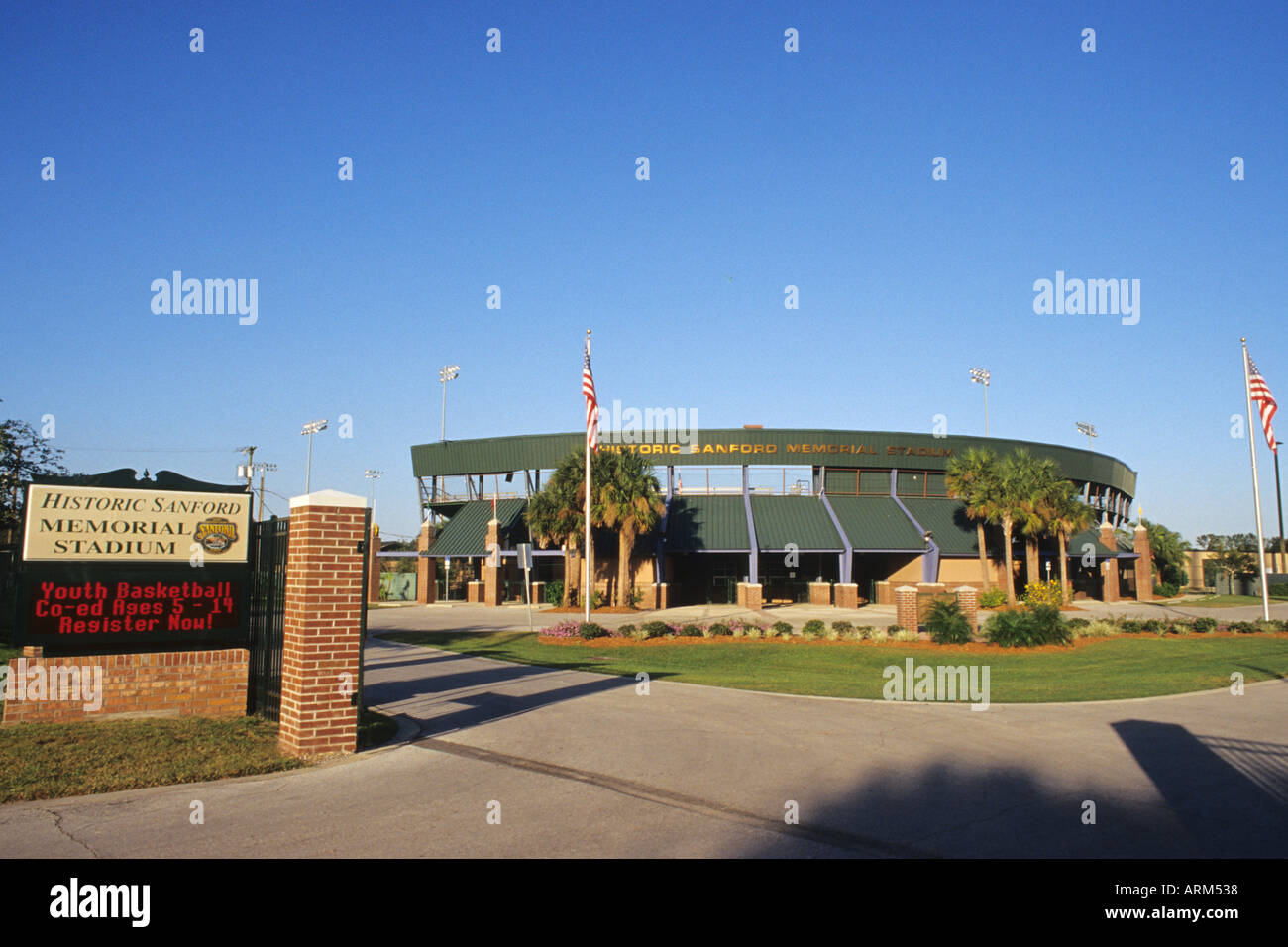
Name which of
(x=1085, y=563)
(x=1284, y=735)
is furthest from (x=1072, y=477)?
(x=1284, y=735)

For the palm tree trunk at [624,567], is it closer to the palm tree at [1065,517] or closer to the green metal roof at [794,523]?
the green metal roof at [794,523]

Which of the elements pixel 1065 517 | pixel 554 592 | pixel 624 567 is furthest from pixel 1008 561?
pixel 554 592

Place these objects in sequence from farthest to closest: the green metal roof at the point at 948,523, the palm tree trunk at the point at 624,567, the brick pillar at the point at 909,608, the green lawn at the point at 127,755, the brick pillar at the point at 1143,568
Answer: the brick pillar at the point at 1143,568 → the green metal roof at the point at 948,523 → the palm tree trunk at the point at 624,567 → the brick pillar at the point at 909,608 → the green lawn at the point at 127,755

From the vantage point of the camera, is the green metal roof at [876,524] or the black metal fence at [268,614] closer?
the black metal fence at [268,614]

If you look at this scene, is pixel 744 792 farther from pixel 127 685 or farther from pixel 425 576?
pixel 425 576

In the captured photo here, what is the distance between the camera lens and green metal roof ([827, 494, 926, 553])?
143 feet

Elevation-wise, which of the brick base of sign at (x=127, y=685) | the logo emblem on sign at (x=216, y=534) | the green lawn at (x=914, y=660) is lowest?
the green lawn at (x=914, y=660)

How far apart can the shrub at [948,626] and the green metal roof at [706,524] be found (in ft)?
66.2

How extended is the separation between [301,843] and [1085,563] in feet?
166

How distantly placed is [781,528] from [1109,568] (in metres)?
19.4

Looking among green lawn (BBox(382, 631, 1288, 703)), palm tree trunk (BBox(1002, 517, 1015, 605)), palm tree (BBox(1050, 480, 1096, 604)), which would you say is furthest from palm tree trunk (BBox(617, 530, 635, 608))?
palm tree (BBox(1050, 480, 1096, 604))

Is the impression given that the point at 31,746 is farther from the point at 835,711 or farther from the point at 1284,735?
the point at 1284,735

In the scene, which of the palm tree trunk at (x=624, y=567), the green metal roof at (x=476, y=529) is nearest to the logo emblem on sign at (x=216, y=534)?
the palm tree trunk at (x=624, y=567)

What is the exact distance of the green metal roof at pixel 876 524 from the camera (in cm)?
4362
